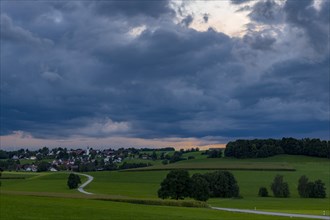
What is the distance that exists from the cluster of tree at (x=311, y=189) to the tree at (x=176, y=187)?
46671 mm

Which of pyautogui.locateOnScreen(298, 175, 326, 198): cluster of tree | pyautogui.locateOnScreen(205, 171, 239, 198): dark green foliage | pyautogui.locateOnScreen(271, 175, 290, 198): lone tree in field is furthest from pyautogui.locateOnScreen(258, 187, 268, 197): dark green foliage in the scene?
pyautogui.locateOnScreen(298, 175, 326, 198): cluster of tree

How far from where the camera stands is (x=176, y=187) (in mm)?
105688

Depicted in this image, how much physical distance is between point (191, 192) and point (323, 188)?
50.3 meters

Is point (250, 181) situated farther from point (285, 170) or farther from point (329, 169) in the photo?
point (329, 169)

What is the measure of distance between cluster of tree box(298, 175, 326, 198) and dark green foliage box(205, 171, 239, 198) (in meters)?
19.3

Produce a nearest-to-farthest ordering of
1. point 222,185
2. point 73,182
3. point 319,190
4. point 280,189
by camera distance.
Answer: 1. point 280,189
2. point 222,185
3. point 319,190
4. point 73,182

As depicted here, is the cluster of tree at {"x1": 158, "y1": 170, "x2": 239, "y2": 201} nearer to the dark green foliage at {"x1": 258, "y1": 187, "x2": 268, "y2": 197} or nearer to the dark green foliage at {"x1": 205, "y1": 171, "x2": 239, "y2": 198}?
the dark green foliage at {"x1": 205, "y1": 171, "x2": 239, "y2": 198}

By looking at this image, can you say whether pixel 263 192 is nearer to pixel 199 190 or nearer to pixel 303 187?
pixel 303 187

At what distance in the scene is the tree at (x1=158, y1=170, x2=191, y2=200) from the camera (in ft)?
346

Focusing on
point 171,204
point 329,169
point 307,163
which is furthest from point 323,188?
point 171,204

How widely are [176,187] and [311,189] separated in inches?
1974

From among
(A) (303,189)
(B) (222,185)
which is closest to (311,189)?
(A) (303,189)

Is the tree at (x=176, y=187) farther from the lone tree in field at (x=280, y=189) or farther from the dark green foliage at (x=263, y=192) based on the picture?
the lone tree in field at (x=280, y=189)

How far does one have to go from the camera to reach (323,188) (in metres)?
137
